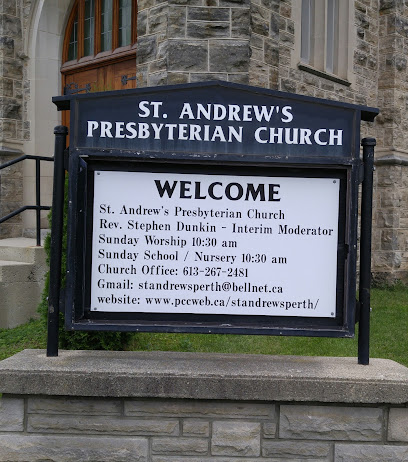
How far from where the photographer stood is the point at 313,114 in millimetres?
3064

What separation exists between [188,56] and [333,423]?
5.05m

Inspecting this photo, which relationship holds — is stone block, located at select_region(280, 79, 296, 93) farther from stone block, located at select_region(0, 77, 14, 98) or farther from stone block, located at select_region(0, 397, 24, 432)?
stone block, located at select_region(0, 397, 24, 432)

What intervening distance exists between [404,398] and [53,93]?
27.5 feet

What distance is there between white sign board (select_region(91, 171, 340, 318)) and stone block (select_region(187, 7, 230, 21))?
172 inches

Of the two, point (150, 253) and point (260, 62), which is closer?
point (150, 253)

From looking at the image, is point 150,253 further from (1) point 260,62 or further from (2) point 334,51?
(2) point 334,51

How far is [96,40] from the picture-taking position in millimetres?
9383

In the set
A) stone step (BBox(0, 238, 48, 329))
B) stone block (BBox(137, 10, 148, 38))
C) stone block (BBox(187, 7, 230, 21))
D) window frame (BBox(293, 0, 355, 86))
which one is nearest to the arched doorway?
stone block (BBox(137, 10, 148, 38))

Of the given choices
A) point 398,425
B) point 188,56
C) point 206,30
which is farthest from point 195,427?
point 206,30

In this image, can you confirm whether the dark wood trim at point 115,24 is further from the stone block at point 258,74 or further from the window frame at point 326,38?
the stone block at point 258,74

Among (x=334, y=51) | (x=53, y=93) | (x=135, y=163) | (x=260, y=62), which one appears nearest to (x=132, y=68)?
(x=53, y=93)

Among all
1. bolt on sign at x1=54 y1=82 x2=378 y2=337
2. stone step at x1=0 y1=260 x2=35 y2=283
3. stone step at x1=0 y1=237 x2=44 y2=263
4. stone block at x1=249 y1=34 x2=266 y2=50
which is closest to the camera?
bolt on sign at x1=54 y1=82 x2=378 y2=337

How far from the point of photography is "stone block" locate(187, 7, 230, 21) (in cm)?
684

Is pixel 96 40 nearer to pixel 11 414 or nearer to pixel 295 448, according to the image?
pixel 11 414
